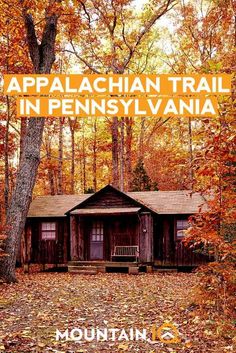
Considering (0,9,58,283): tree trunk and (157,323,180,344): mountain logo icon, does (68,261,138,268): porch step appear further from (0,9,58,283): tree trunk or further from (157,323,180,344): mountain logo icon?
(157,323,180,344): mountain logo icon

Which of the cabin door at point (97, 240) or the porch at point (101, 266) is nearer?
the porch at point (101, 266)

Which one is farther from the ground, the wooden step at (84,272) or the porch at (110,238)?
the porch at (110,238)

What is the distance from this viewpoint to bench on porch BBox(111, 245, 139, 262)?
21.3 meters

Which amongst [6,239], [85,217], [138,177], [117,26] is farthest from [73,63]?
[6,239]

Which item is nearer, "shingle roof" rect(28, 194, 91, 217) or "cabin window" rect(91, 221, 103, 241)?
"cabin window" rect(91, 221, 103, 241)

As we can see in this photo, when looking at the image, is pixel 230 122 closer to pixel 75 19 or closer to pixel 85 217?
pixel 75 19

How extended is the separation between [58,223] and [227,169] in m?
16.9

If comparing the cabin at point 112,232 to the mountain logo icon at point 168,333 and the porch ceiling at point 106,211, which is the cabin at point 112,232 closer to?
the porch ceiling at point 106,211

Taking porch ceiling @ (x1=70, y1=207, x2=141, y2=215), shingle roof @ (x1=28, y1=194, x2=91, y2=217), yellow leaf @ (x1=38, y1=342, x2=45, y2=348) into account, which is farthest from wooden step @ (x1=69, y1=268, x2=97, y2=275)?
yellow leaf @ (x1=38, y1=342, x2=45, y2=348)

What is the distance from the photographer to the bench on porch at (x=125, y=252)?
21.3 metres

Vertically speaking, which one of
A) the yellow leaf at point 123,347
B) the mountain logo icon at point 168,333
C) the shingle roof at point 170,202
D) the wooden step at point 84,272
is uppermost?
the shingle roof at point 170,202

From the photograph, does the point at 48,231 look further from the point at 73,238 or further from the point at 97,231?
the point at 97,231

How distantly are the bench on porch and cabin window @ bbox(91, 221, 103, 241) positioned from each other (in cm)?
121

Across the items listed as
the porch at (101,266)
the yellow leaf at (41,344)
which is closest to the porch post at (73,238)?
the porch at (101,266)
